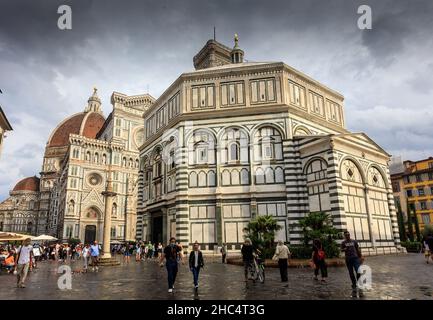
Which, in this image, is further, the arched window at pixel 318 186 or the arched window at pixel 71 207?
the arched window at pixel 71 207

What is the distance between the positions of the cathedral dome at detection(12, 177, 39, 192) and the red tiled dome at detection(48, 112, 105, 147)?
11.8 metres

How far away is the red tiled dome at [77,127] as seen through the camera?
8888 centimetres

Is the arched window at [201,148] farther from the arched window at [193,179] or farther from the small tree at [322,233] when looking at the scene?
the small tree at [322,233]

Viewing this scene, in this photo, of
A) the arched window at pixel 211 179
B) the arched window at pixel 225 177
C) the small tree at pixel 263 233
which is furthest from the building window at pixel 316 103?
the small tree at pixel 263 233

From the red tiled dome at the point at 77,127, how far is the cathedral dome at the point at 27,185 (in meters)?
11.8

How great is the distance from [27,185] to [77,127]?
2141 centimetres

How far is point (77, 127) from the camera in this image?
311 ft

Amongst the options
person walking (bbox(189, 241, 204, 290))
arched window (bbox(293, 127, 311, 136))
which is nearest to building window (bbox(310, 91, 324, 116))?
arched window (bbox(293, 127, 311, 136))

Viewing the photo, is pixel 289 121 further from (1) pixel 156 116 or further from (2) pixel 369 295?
(2) pixel 369 295

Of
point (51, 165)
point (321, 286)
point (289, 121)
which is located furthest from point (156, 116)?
point (51, 165)

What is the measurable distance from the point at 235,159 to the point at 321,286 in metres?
17.8

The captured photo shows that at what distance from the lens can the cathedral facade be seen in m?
24.8

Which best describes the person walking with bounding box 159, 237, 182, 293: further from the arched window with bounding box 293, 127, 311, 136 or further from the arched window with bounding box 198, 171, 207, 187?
the arched window with bounding box 293, 127, 311, 136

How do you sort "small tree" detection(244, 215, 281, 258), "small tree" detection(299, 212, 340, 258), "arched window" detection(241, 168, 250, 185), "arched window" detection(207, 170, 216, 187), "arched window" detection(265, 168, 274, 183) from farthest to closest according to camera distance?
"arched window" detection(207, 170, 216, 187) → "arched window" detection(241, 168, 250, 185) → "arched window" detection(265, 168, 274, 183) → "small tree" detection(244, 215, 281, 258) → "small tree" detection(299, 212, 340, 258)
